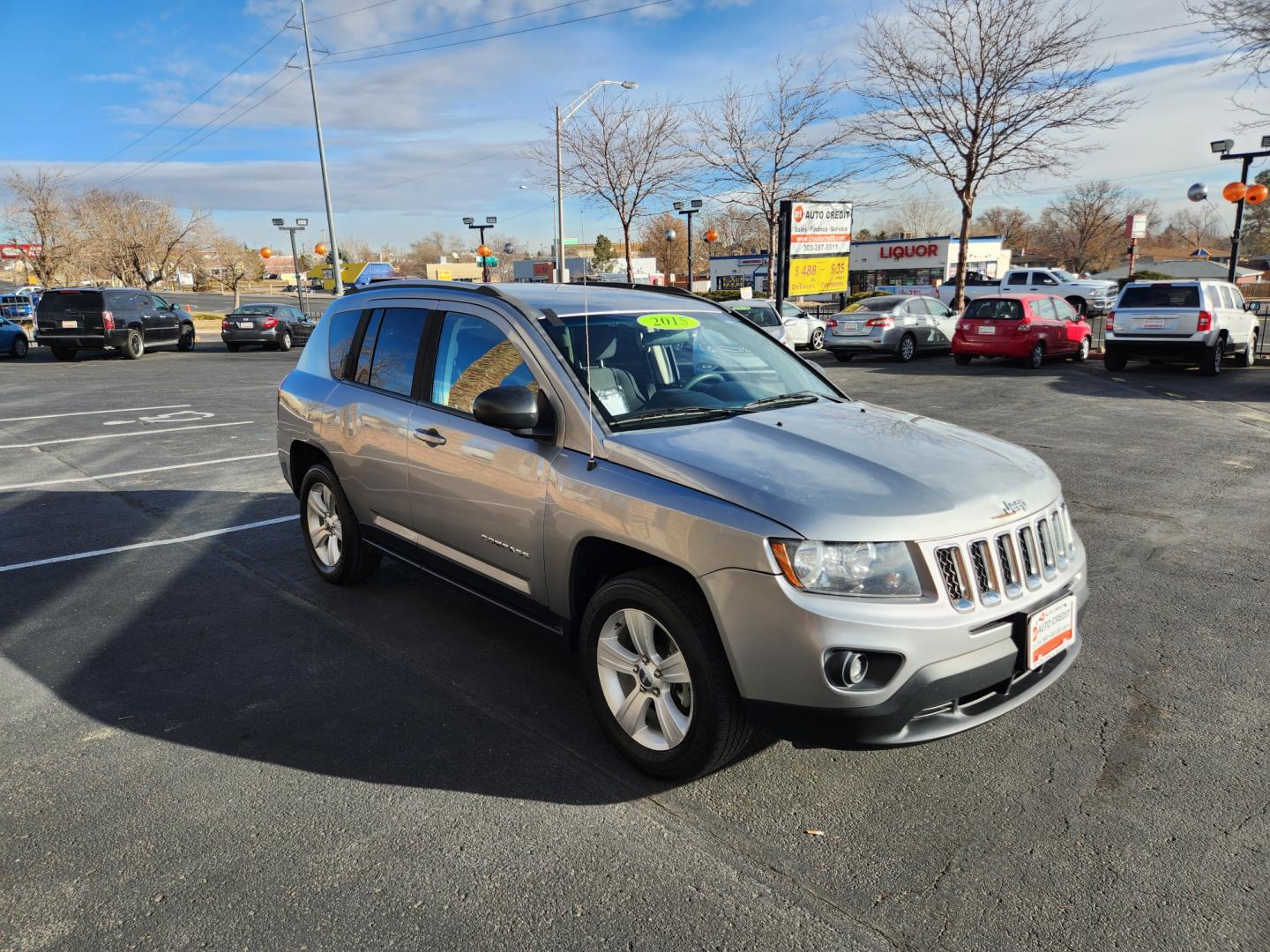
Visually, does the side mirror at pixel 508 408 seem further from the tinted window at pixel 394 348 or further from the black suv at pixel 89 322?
the black suv at pixel 89 322

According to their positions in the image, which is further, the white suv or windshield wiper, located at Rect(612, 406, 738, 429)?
the white suv

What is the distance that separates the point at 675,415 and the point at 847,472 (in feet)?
2.78

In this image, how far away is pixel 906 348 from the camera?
2044 cm

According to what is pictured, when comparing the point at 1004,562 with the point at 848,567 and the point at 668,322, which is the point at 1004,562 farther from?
the point at 668,322

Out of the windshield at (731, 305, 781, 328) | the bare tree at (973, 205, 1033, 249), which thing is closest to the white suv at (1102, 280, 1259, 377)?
the windshield at (731, 305, 781, 328)

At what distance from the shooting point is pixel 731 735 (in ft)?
9.49

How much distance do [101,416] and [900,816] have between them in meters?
13.0

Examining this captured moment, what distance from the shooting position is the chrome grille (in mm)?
2746

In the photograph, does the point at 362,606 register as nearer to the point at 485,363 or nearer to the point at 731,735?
the point at 485,363

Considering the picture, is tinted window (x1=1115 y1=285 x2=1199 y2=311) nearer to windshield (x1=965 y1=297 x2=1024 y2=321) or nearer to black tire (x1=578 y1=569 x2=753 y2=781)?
windshield (x1=965 y1=297 x2=1024 y2=321)

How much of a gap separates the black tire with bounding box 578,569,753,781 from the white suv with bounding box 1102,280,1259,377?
16.6 meters

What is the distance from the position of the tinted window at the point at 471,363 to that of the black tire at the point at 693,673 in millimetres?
1065

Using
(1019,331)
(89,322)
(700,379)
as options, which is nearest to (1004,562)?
(700,379)

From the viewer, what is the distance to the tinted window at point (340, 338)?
5.03 metres
